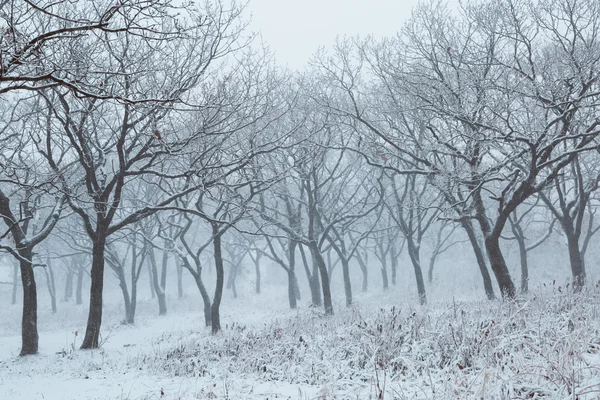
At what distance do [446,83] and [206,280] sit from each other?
1539 inches

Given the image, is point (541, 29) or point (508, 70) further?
point (508, 70)

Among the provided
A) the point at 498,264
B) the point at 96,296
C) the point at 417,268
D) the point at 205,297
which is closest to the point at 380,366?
the point at 498,264

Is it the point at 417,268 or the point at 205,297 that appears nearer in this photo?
the point at 205,297

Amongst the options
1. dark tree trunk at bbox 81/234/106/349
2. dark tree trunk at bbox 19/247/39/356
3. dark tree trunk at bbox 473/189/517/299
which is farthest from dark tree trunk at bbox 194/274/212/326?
dark tree trunk at bbox 473/189/517/299

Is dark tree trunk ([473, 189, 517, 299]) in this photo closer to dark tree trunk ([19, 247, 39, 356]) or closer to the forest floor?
the forest floor

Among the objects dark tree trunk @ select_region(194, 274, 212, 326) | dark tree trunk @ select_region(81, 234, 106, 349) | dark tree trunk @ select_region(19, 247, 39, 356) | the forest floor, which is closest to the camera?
the forest floor

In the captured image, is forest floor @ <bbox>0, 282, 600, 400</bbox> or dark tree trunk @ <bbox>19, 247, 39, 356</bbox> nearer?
forest floor @ <bbox>0, 282, 600, 400</bbox>

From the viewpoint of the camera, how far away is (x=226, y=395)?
16.0 ft

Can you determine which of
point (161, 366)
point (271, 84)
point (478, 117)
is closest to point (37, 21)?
point (271, 84)

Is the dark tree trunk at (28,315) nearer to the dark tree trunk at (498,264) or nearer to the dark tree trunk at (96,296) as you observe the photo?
the dark tree trunk at (96,296)

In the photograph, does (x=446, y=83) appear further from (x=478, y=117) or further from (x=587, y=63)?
(x=587, y=63)

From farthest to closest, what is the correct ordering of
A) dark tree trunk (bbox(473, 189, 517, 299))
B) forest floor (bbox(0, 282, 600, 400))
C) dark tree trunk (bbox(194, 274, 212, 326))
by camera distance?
dark tree trunk (bbox(194, 274, 212, 326)), dark tree trunk (bbox(473, 189, 517, 299)), forest floor (bbox(0, 282, 600, 400))

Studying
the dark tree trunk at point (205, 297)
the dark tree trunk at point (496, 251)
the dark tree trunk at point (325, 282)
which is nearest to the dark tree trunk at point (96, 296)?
the dark tree trunk at point (205, 297)

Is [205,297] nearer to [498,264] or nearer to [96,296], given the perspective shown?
[96,296]
